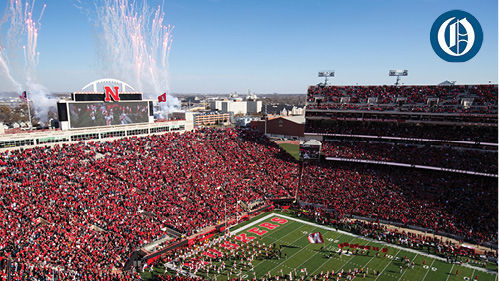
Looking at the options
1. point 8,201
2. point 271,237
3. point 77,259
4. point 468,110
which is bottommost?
point 271,237

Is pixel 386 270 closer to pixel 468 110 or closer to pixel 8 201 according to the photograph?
pixel 468 110

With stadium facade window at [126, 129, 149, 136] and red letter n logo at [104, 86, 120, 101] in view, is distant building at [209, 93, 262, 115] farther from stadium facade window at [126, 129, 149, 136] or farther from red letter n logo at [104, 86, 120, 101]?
red letter n logo at [104, 86, 120, 101]

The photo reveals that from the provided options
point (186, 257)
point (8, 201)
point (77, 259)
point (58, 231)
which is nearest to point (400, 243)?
point (186, 257)

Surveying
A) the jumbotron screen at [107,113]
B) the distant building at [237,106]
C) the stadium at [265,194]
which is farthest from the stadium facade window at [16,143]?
the distant building at [237,106]

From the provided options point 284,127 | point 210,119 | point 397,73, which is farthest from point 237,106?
point 397,73

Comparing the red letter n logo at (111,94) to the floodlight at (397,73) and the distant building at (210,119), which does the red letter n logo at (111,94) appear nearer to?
the floodlight at (397,73)

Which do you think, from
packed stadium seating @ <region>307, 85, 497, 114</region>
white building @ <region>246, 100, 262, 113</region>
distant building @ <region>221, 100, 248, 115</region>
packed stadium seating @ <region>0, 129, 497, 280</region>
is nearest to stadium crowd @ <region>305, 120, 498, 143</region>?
packed stadium seating @ <region>307, 85, 497, 114</region>
